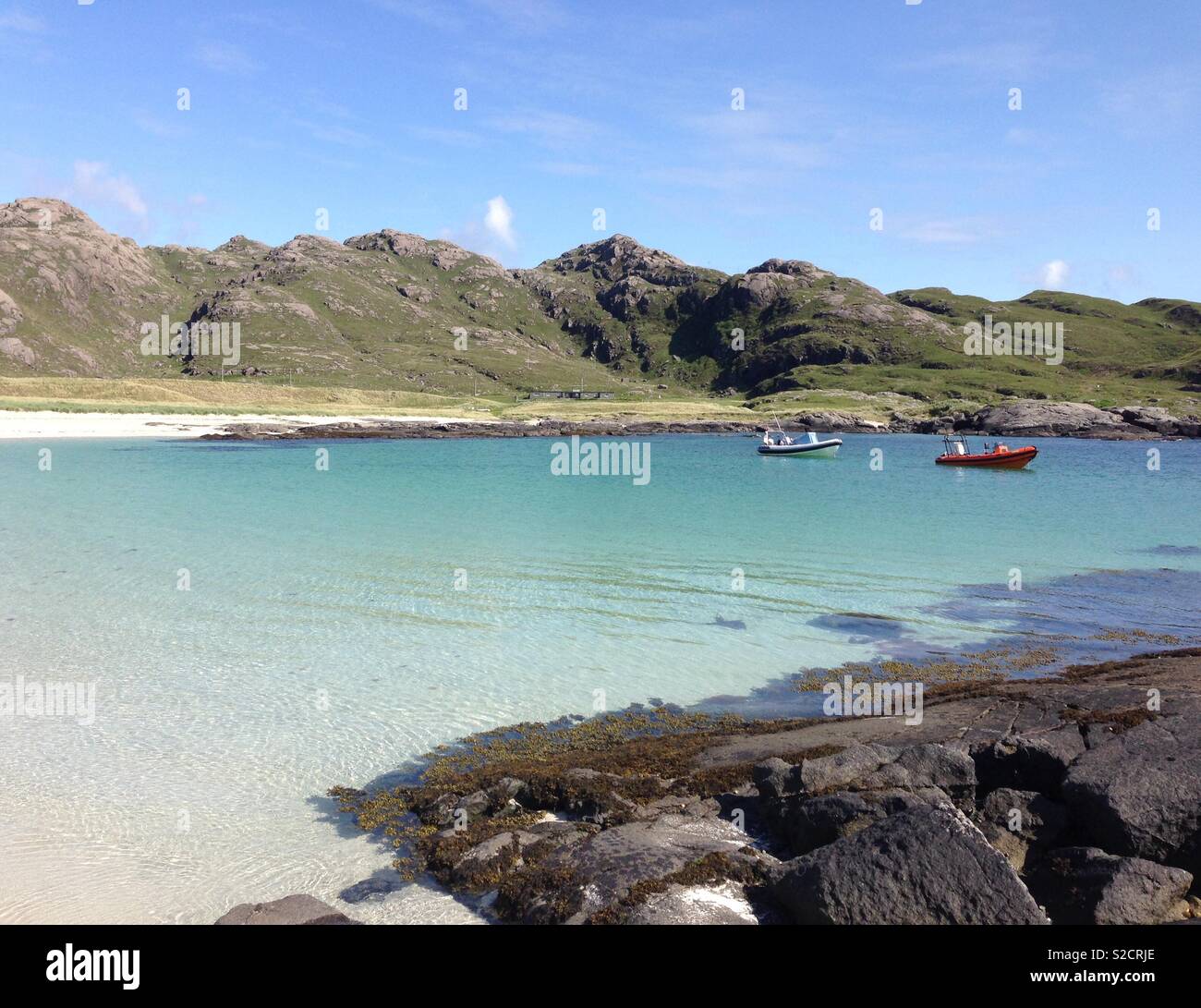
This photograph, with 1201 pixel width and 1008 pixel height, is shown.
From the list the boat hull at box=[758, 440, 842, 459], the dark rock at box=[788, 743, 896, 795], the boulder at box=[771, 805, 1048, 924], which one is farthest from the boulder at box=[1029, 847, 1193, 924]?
the boat hull at box=[758, 440, 842, 459]

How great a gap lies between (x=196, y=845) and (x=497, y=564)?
20.6m

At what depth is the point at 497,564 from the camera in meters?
30.8

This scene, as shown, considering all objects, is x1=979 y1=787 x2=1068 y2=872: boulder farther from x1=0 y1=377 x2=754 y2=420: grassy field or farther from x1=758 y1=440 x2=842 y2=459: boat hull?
x1=0 y1=377 x2=754 y2=420: grassy field

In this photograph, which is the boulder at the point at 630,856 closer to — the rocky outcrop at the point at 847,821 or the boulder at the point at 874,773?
the rocky outcrop at the point at 847,821

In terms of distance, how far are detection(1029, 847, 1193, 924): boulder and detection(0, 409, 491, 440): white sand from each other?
11607cm

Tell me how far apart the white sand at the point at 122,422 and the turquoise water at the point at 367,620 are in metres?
50.9

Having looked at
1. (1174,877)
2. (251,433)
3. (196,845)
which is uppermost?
(251,433)

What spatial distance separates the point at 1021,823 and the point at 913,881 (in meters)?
2.50

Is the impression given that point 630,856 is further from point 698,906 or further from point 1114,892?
point 1114,892

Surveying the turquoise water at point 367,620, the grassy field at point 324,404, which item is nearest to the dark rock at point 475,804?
the turquoise water at point 367,620

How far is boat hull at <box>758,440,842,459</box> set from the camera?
108 metres

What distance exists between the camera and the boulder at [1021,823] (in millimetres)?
8922
